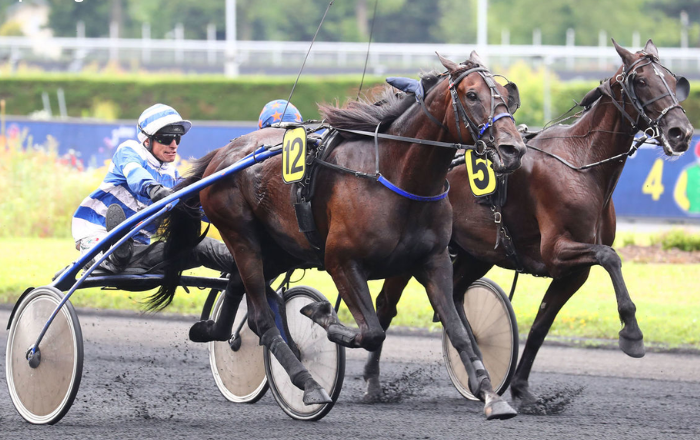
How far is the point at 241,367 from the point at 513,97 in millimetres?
2510

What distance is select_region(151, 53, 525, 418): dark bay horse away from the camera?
403 centimetres

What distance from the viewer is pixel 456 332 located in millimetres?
4195

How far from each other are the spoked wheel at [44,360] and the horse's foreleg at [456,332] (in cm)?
182

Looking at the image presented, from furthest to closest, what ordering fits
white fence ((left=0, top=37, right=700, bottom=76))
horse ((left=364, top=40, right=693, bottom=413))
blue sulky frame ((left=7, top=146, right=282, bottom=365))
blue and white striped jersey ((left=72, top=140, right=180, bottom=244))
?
white fence ((left=0, top=37, right=700, bottom=76)) → blue and white striped jersey ((left=72, top=140, right=180, bottom=244)) → horse ((left=364, top=40, right=693, bottom=413)) → blue sulky frame ((left=7, top=146, right=282, bottom=365))

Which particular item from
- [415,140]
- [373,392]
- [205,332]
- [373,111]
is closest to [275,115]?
[205,332]

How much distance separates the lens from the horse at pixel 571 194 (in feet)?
16.8

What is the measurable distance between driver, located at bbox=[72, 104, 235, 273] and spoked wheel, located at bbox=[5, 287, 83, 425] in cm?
43

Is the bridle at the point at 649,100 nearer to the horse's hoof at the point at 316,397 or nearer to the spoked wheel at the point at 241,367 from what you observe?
the horse's hoof at the point at 316,397

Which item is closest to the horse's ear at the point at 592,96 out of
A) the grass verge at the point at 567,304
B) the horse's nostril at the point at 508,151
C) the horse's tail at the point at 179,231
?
the horse's nostril at the point at 508,151

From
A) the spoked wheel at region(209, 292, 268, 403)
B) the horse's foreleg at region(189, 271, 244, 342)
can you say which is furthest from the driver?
the spoked wheel at region(209, 292, 268, 403)

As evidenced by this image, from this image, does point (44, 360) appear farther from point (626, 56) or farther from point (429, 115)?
point (626, 56)

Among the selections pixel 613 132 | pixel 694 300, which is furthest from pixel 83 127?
pixel 613 132

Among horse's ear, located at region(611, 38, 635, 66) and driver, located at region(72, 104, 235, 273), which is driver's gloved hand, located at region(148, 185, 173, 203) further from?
horse's ear, located at region(611, 38, 635, 66)

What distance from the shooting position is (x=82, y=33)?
50062 mm
